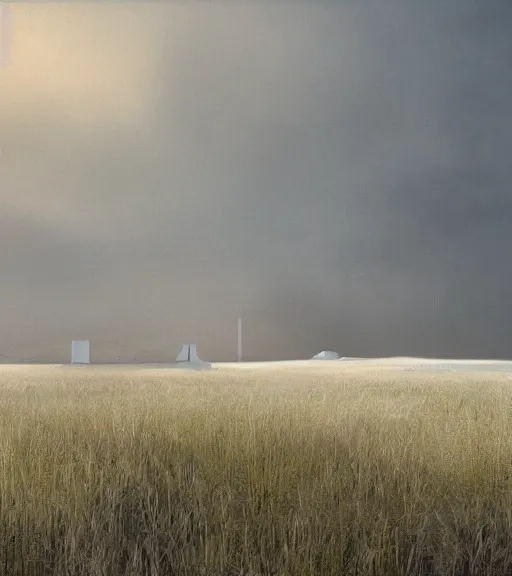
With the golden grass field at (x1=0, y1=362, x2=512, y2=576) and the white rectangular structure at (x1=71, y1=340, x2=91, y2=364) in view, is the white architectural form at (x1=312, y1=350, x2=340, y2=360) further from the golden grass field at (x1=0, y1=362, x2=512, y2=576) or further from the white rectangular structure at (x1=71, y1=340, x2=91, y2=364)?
the golden grass field at (x1=0, y1=362, x2=512, y2=576)

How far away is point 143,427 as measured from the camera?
266 inches

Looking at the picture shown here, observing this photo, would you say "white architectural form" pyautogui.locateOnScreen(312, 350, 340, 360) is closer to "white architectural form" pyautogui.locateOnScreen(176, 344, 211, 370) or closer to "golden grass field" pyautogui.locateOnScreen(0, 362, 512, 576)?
"white architectural form" pyautogui.locateOnScreen(176, 344, 211, 370)

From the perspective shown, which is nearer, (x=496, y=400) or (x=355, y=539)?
(x=355, y=539)

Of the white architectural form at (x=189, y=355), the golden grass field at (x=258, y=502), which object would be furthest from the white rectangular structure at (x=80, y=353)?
the golden grass field at (x=258, y=502)

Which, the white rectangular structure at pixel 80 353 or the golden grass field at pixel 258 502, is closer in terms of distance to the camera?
the golden grass field at pixel 258 502

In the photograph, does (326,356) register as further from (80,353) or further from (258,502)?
(258,502)

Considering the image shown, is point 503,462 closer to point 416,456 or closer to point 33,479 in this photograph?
point 416,456

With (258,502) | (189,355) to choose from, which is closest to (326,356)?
(189,355)

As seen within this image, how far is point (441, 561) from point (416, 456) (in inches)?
88.4

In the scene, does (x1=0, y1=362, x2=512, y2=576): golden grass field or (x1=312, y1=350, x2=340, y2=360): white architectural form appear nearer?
(x1=0, y1=362, x2=512, y2=576): golden grass field

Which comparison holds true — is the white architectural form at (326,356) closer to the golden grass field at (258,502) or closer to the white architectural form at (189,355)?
the white architectural form at (189,355)

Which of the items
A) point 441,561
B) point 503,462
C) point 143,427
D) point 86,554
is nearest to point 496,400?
point 503,462

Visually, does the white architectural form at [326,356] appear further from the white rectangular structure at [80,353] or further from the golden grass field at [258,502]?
the golden grass field at [258,502]

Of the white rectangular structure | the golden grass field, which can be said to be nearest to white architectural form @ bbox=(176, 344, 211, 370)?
the white rectangular structure
